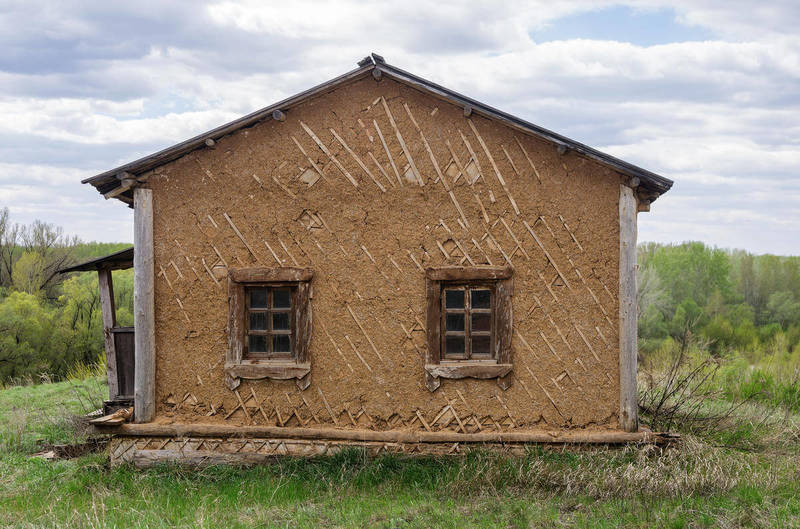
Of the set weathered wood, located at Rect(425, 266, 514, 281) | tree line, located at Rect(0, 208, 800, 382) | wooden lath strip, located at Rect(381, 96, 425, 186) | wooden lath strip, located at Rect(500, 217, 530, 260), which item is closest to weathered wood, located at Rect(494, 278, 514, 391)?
weathered wood, located at Rect(425, 266, 514, 281)

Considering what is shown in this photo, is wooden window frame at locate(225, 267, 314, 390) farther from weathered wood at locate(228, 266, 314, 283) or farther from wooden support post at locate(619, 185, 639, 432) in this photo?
wooden support post at locate(619, 185, 639, 432)

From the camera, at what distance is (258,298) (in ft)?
26.4

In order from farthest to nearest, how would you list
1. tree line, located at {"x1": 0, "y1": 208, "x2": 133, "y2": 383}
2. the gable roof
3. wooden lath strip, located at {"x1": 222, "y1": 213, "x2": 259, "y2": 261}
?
tree line, located at {"x1": 0, "y1": 208, "x2": 133, "y2": 383} < wooden lath strip, located at {"x1": 222, "y1": 213, "x2": 259, "y2": 261} < the gable roof

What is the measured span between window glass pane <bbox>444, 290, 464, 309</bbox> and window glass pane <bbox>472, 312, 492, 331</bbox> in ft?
0.69

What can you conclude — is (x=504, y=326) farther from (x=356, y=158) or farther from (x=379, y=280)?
(x=356, y=158)

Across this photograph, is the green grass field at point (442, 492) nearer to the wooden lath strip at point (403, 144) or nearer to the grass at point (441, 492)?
the grass at point (441, 492)

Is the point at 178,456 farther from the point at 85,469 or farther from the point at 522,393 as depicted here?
the point at 522,393

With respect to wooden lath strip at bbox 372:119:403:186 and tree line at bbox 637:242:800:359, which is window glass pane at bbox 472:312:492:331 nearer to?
wooden lath strip at bbox 372:119:403:186

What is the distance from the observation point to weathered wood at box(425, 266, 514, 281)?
25.2 feet

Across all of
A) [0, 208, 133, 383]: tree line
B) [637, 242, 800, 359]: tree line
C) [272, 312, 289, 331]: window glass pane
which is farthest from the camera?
[637, 242, 800, 359]: tree line

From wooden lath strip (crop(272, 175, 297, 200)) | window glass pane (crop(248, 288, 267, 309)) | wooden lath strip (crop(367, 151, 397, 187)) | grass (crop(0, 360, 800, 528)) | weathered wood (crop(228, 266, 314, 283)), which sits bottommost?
grass (crop(0, 360, 800, 528))

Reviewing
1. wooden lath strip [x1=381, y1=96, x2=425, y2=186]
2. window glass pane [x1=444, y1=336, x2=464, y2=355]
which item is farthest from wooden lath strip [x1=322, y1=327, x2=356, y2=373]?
wooden lath strip [x1=381, y1=96, x2=425, y2=186]

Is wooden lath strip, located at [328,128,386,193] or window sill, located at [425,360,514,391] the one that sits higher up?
wooden lath strip, located at [328,128,386,193]

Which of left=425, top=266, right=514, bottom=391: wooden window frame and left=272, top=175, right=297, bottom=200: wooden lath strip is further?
left=272, top=175, right=297, bottom=200: wooden lath strip
